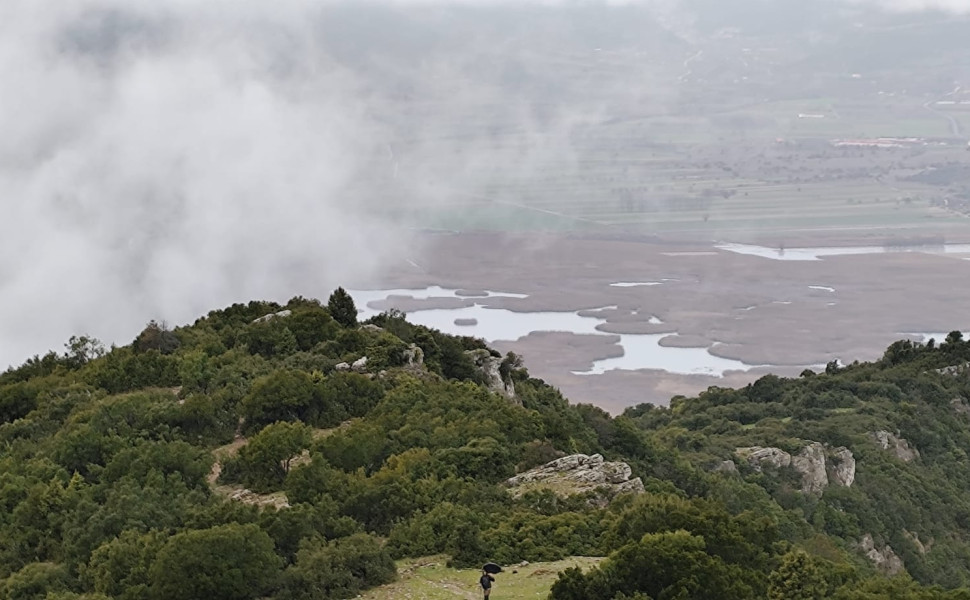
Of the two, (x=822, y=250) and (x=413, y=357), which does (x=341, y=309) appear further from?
(x=822, y=250)

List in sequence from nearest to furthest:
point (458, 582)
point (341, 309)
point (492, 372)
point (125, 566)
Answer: point (458, 582) → point (125, 566) → point (492, 372) → point (341, 309)

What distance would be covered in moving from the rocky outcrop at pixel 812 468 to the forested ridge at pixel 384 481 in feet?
0.35

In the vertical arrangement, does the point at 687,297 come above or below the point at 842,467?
above

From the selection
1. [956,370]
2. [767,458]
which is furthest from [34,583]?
[956,370]

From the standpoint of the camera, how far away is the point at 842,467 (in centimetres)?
5053

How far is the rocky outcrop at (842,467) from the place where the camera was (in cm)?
4981

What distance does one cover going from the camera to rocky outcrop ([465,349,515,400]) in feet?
140

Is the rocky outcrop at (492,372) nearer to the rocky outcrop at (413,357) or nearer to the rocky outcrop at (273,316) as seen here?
the rocky outcrop at (413,357)

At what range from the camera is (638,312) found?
11125 centimetres

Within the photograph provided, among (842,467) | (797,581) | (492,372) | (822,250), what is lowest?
(842,467)

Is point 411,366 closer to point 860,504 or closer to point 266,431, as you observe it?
point 266,431

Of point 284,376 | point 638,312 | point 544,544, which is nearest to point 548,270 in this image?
point 638,312

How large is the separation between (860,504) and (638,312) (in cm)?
6461

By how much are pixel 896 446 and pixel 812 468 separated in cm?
869
